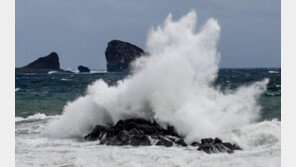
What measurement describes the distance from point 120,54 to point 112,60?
5.81m

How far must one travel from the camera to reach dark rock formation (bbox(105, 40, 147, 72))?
12506cm

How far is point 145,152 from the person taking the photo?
11.3m

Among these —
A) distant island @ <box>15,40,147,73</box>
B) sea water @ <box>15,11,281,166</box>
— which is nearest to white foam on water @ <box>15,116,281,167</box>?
sea water @ <box>15,11,281,166</box>

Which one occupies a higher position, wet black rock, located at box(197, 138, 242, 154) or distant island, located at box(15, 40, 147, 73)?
distant island, located at box(15, 40, 147, 73)

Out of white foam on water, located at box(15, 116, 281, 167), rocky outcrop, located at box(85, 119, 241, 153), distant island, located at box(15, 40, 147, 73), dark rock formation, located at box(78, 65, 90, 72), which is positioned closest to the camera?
white foam on water, located at box(15, 116, 281, 167)

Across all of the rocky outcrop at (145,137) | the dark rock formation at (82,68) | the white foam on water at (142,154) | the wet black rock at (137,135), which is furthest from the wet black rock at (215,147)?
the dark rock formation at (82,68)

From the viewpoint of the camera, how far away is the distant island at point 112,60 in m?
126

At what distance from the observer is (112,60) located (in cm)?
13088

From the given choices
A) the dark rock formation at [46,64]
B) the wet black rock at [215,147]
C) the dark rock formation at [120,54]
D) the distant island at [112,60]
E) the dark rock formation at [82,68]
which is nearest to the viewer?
the wet black rock at [215,147]

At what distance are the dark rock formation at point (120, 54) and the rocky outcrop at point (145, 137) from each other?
354ft

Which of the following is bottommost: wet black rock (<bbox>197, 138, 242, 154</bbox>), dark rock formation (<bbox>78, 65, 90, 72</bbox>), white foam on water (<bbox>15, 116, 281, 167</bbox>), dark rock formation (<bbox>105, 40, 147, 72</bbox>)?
white foam on water (<bbox>15, 116, 281, 167</bbox>)

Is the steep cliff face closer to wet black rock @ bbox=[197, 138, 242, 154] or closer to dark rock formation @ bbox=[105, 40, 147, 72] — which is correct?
dark rock formation @ bbox=[105, 40, 147, 72]

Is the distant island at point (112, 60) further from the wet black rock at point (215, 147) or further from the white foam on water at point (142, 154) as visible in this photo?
the wet black rock at point (215, 147)

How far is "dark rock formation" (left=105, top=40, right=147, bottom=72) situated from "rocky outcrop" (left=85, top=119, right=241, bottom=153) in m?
108
